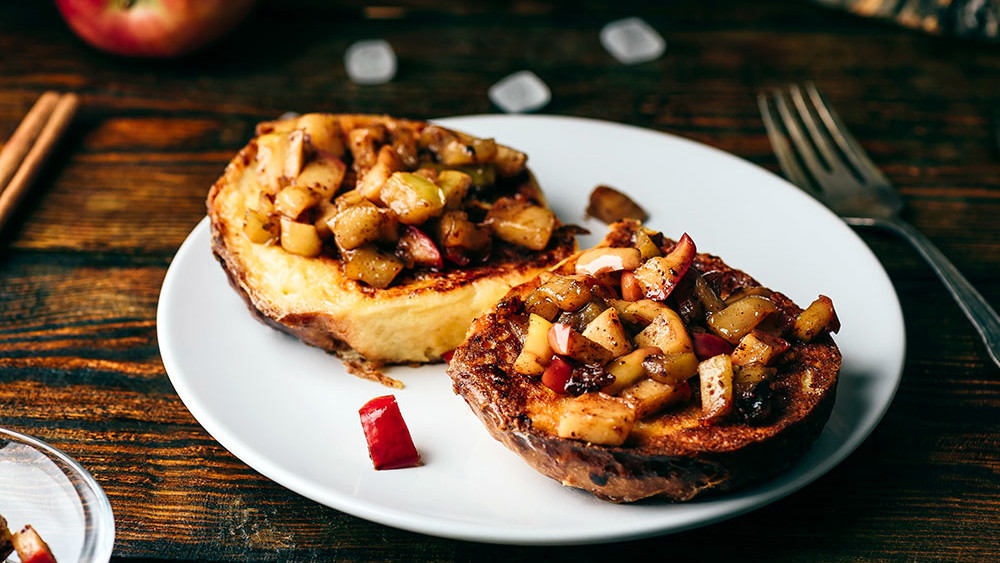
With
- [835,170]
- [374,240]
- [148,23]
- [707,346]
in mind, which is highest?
[835,170]

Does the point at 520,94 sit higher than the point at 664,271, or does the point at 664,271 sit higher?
the point at 664,271

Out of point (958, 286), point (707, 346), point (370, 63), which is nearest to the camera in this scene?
point (707, 346)

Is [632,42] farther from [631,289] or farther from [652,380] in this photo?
[652,380]

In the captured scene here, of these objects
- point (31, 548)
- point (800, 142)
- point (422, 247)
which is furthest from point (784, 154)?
point (31, 548)

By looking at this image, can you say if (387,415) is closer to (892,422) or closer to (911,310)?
(892,422)

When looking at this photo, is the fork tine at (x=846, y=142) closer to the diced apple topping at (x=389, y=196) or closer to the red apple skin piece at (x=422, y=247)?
the diced apple topping at (x=389, y=196)

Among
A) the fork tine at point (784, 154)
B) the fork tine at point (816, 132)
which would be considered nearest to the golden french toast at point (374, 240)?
the fork tine at point (784, 154)

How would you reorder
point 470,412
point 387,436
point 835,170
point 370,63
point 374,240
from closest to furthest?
point 387,436 → point 470,412 → point 374,240 → point 835,170 → point 370,63

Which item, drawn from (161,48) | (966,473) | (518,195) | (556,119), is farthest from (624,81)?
(966,473)
